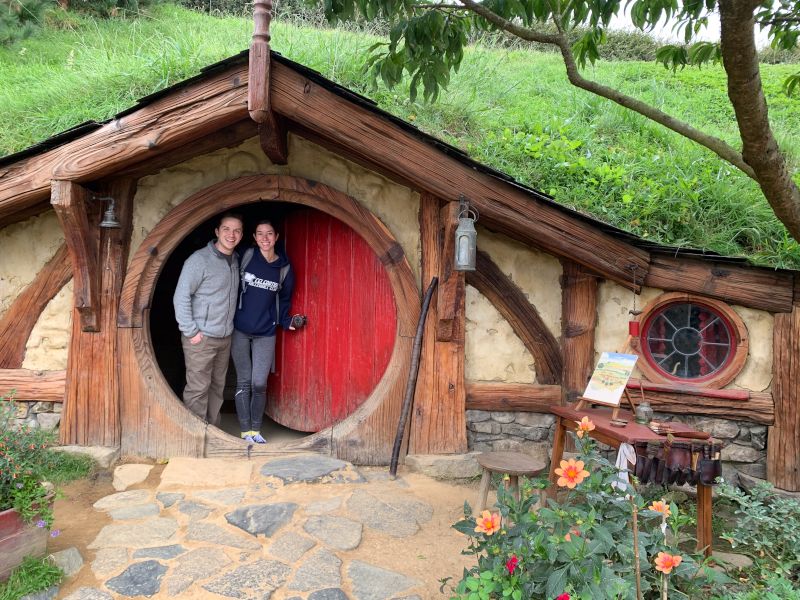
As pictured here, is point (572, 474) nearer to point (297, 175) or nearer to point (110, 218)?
point (297, 175)

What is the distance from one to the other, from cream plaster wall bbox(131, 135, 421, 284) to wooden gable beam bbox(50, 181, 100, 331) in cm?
35

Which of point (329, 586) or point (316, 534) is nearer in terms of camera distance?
point (329, 586)

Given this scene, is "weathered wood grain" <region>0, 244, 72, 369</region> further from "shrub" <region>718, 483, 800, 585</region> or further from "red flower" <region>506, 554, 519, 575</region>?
"shrub" <region>718, 483, 800, 585</region>

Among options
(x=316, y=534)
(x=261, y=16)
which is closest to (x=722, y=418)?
(x=316, y=534)

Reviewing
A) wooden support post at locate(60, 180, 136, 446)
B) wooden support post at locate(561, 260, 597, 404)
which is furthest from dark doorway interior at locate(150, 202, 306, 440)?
wooden support post at locate(561, 260, 597, 404)

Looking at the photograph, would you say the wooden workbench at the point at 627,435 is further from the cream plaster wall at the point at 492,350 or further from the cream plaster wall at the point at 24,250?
the cream plaster wall at the point at 24,250

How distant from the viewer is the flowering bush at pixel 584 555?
209cm

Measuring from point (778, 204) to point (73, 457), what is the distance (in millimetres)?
4876

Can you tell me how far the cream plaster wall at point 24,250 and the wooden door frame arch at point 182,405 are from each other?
0.70 meters

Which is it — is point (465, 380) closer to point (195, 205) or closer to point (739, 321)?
point (739, 321)

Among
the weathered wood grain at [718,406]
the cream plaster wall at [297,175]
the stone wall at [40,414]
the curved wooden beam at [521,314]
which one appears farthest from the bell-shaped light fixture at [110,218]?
the weathered wood grain at [718,406]

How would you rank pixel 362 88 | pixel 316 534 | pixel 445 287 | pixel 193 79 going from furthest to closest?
pixel 362 88, pixel 445 287, pixel 193 79, pixel 316 534

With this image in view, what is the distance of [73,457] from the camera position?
4.37 meters

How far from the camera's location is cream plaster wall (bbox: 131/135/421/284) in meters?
4.55
